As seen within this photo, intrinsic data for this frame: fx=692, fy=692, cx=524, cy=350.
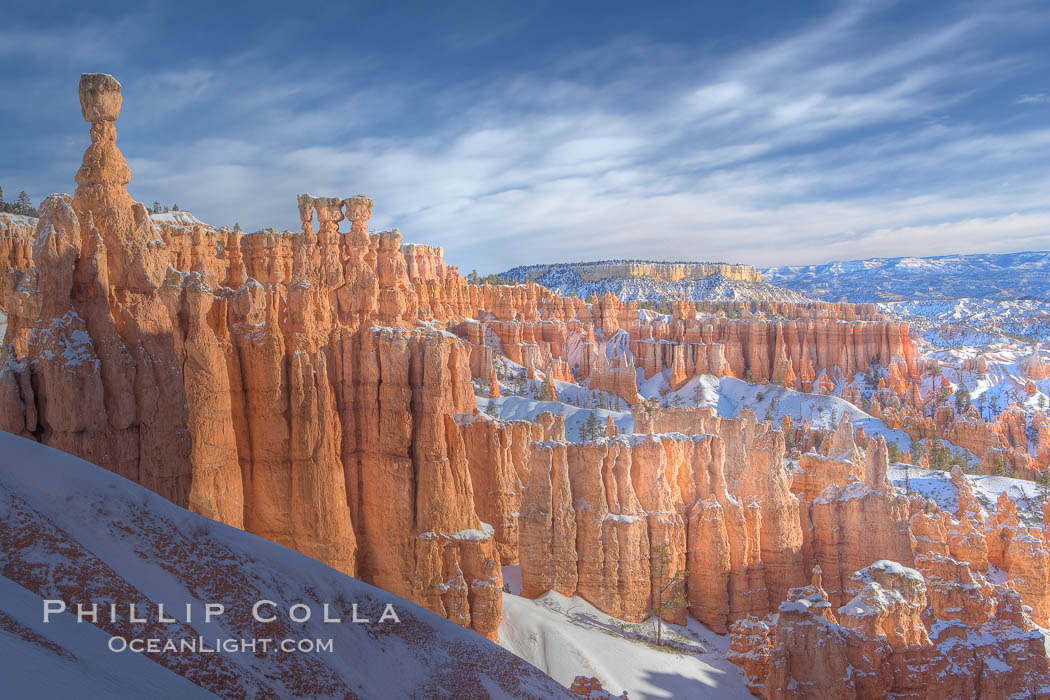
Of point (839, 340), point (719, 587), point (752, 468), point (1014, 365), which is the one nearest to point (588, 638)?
point (719, 587)

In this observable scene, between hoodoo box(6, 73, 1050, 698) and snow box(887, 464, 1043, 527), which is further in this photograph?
snow box(887, 464, 1043, 527)

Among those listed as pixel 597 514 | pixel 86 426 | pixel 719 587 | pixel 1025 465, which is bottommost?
pixel 1025 465

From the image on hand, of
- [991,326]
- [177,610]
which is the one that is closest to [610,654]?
[177,610]

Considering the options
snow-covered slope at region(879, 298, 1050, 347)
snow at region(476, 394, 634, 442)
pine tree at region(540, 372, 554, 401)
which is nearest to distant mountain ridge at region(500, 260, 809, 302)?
snow-covered slope at region(879, 298, 1050, 347)

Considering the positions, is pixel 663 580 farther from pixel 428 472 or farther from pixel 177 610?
pixel 177 610

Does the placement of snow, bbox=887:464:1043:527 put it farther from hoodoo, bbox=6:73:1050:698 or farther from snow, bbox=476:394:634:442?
snow, bbox=476:394:634:442

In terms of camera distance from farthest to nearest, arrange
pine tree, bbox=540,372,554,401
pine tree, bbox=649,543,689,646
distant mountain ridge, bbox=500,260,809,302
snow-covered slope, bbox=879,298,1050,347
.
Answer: distant mountain ridge, bbox=500,260,809,302 → snow-covered slope, bbox=879,298,1050,347 → pine tree, bbox=540,372,554,401 → pine tree, bbox=649,543,689,646

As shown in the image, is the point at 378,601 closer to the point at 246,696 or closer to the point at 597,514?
the point at 246,696
